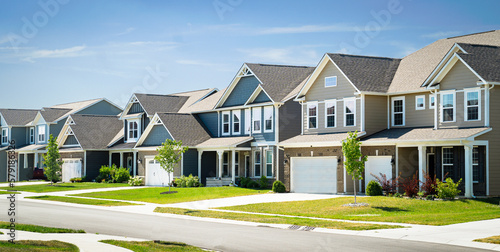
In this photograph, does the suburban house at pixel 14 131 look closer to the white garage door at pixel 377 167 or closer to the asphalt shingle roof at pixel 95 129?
the asphalt shingle roof at pixel 95 129

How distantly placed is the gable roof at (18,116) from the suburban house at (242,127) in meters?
27.6

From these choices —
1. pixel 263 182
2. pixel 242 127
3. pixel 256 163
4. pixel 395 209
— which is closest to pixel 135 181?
pixel 242 127

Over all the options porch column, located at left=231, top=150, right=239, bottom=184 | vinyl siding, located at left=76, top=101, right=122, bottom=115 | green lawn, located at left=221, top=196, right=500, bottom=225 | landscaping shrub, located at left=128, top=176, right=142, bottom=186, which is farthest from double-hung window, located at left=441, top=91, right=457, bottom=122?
vinyl siding, located at left=76, top=101, right=122, bottom=115

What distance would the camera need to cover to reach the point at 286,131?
143ft

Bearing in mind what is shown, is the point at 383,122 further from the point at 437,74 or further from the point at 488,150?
the point at 488,150

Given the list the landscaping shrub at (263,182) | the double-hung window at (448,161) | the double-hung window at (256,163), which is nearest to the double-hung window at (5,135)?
the double-hung window at (256,163)

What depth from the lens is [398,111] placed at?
37.9 m

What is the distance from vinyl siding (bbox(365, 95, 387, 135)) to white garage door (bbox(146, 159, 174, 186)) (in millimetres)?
20111

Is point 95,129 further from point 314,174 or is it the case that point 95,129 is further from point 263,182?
point 314,174

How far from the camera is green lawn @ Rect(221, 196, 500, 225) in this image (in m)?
24.3

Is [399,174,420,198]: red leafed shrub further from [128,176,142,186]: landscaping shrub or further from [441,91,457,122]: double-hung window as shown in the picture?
[128,176,142,186]: landscaping shrub

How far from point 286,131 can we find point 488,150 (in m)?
15.7

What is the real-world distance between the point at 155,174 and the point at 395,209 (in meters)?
28.2

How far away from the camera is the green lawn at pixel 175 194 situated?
37969 millimetres
